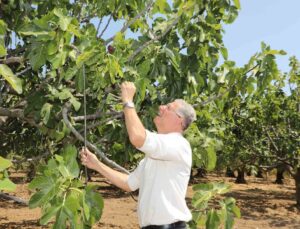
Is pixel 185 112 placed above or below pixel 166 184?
above

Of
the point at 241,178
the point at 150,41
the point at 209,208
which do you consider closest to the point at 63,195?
the point at 209,208

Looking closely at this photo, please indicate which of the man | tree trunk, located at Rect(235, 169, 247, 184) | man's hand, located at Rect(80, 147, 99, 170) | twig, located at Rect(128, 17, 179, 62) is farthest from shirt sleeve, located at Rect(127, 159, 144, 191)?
tree trunk, located at Rect(235, 169, 247, 184)

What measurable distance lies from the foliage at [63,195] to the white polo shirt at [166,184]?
50cm

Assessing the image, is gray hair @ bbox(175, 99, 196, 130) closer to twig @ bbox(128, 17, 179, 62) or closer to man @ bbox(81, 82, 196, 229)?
man @ bbox(81, 82, 196, 229)

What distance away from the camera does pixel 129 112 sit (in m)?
3.12

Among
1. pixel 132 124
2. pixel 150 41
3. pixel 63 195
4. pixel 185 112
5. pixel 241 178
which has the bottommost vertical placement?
pixel 241 178

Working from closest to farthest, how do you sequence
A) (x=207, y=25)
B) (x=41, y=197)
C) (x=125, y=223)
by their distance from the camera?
(x=41, y=197) → (x=207, y=25) → (x=125, y=223)

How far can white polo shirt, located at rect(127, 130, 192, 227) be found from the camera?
3.20 meters

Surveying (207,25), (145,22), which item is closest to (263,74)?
(207,25)

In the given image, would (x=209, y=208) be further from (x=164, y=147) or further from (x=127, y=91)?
(x=127, y=91)

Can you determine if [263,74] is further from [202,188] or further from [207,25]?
[202,188]

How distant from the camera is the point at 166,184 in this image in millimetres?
3250

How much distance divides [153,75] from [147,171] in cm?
117

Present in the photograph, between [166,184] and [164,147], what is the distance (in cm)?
34
